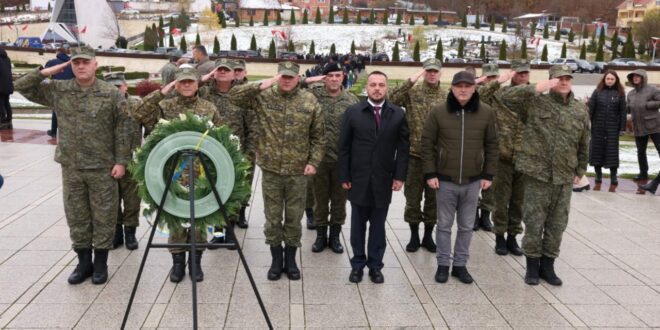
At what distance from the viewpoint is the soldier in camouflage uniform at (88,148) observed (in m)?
4.79

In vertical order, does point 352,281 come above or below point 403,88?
below

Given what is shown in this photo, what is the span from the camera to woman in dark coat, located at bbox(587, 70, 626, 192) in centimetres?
889

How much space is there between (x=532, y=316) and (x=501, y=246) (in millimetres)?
1664

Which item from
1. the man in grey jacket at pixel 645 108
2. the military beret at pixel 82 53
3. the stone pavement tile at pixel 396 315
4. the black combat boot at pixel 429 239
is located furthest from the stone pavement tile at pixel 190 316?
the man in grey jacket at pixel 645 108

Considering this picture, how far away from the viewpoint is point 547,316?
181 inches

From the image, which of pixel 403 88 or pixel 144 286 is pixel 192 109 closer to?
pixel 144 286

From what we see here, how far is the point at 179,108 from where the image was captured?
507cm

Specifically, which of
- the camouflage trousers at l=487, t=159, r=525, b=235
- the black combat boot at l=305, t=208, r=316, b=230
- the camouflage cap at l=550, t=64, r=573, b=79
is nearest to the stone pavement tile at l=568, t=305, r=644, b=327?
the camouflage trousers at l=487, t=159, r=525, b=235

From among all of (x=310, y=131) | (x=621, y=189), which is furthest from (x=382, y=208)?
(x=621, y=189)

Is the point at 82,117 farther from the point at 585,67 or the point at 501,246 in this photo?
the point at 585,67

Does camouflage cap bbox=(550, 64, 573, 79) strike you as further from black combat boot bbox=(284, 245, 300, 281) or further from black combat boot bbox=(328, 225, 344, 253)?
black combat boot bbox=(284, 245, 300, 281)

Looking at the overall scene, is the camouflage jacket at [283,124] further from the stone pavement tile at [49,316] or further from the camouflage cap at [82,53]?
the stone pavement tile at [49,316]

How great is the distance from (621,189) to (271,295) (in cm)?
725

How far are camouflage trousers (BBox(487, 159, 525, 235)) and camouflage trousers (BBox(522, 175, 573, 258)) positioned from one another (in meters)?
0.84
